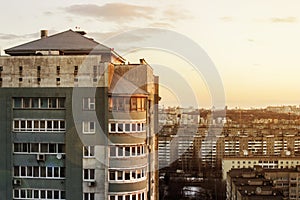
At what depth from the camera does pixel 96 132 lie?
7.92m

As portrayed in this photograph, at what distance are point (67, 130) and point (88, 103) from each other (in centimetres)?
60

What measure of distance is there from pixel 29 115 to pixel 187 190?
27427 millimetres

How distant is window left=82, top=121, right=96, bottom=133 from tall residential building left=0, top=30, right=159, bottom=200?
0.06ft

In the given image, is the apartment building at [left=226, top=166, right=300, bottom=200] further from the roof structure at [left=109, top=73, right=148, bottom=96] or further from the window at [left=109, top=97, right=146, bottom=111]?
the window at [left=109, top=97, right=146, bottom=111]

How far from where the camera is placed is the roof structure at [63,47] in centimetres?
884

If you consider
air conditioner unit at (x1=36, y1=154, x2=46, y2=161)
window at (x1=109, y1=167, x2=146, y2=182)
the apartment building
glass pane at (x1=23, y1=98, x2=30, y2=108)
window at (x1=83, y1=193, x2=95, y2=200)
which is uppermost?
glass pane at (x1=23, y1=98, x2=30, y2=108)

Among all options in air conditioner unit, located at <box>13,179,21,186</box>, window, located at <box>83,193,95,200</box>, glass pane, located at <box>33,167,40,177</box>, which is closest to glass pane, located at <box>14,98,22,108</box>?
glass pane, located at <box>33,167,40,177</box>

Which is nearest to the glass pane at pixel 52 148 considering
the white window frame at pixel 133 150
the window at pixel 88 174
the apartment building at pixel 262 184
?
the window at pixel 88 174

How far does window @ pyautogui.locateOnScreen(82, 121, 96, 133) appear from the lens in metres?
7.95

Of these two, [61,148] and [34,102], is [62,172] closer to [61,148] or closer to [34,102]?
[61,148]

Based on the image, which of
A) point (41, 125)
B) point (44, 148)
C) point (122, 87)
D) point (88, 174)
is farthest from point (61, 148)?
point (122, 87)

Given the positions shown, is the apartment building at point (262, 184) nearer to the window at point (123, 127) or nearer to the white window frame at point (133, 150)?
the white window frame at point (133, 150)

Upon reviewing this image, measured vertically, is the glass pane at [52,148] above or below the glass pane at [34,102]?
below

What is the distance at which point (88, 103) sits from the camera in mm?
7977
